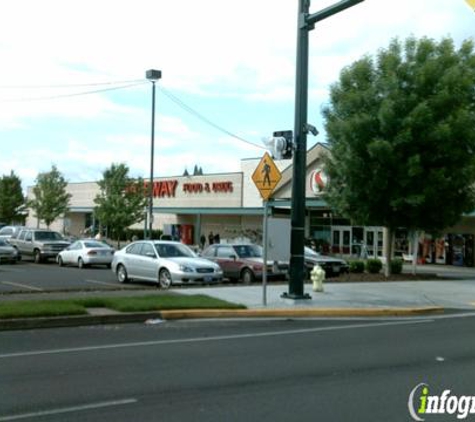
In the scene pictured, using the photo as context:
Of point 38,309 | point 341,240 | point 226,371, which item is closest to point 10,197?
point 341,240

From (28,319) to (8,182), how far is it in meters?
61.9

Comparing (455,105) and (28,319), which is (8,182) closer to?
(455,105)

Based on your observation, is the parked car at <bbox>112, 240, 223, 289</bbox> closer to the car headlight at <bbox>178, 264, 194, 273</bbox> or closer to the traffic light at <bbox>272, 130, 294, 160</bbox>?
the car headlight at <bbox>178, 264, 194, 273</bbox>

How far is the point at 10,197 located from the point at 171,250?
53.8 metres

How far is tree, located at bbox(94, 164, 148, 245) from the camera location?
159ft

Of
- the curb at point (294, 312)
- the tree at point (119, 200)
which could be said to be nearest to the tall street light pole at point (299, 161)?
the curb at point (294, 312)

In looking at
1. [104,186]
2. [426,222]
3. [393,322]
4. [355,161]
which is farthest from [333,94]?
[104,186]

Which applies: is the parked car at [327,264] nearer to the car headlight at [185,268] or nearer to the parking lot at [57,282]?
the car headlight at [185,268]

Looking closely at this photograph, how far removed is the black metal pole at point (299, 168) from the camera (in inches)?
615

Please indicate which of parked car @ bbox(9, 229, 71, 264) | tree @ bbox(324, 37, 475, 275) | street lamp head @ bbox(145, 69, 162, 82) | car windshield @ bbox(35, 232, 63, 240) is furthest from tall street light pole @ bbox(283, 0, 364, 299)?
car windshield @ bbox(35, 232, 63, 240)

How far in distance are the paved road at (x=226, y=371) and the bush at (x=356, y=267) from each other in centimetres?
1403

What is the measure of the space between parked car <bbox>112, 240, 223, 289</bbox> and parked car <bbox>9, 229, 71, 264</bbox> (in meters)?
13.1

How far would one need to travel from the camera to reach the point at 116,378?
7816mm

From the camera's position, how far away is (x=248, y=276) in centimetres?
2234
